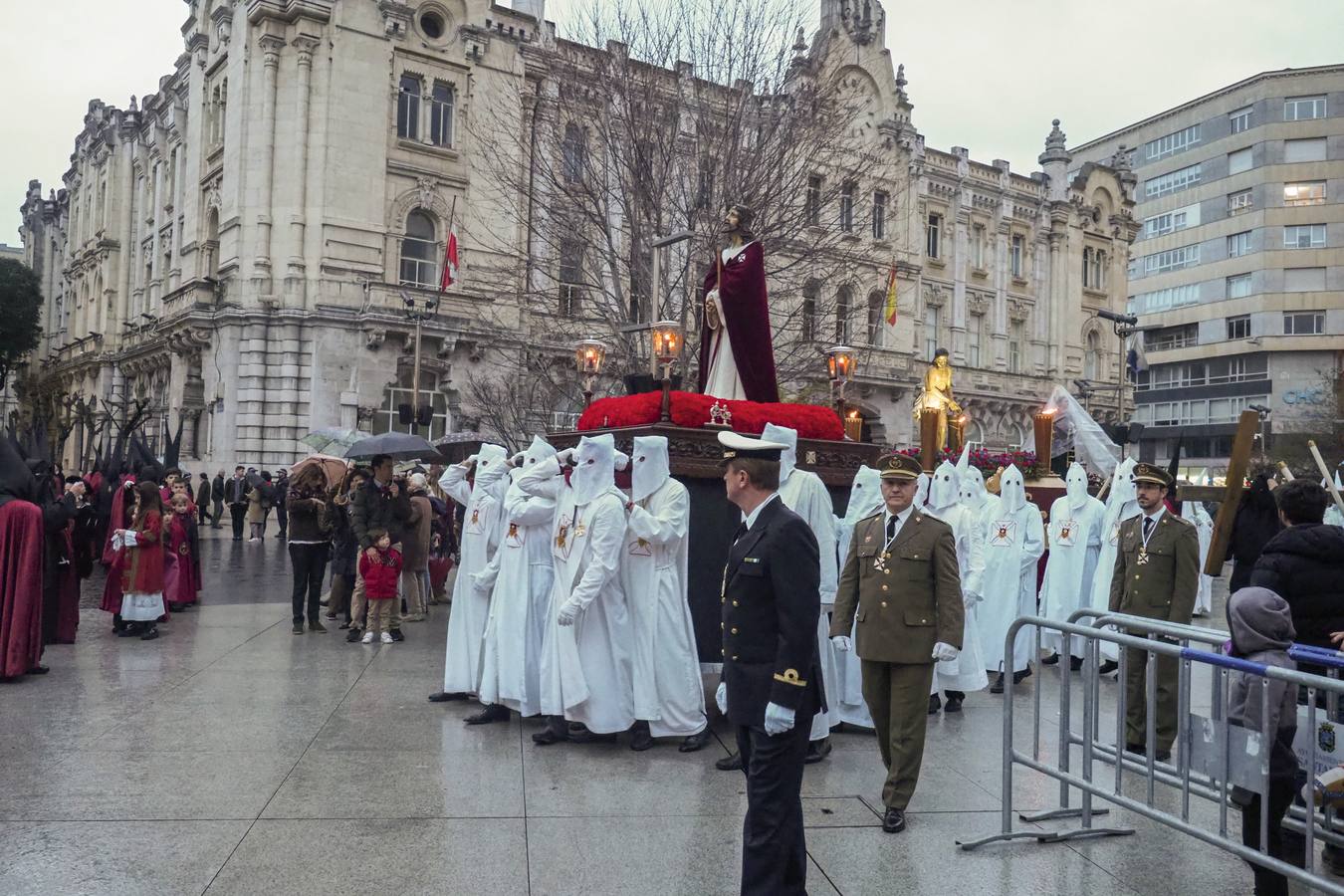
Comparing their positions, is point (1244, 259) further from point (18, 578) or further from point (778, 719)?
point (778, 719)

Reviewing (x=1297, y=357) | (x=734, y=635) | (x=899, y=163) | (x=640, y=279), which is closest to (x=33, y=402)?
(x=899, y=163)

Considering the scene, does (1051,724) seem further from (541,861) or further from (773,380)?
(541,861)

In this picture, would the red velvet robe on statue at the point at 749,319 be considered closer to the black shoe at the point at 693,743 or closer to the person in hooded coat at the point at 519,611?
the person in hooded coat at the point at 519,611

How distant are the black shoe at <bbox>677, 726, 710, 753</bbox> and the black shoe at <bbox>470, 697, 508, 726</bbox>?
62.4 inches

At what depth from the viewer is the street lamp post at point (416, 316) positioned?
28216 millimetres

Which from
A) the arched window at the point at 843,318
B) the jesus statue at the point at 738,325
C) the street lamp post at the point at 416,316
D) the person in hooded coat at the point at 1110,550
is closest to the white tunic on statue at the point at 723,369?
the jesus statue at the point at 738,325

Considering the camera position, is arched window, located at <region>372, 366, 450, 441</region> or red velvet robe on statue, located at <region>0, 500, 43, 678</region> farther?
arched window, located at <region>372, 366, 450, 441</region>

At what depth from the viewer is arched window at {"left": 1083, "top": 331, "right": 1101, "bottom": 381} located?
53.8 m

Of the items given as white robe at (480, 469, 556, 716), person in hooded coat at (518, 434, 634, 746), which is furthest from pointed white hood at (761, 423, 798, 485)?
white robe at (480, 469, 556, 716)

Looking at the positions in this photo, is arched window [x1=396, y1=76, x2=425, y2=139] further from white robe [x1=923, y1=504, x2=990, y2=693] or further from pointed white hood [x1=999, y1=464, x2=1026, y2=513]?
white robe [x1=923, y1=504, x2=990, y2=693]

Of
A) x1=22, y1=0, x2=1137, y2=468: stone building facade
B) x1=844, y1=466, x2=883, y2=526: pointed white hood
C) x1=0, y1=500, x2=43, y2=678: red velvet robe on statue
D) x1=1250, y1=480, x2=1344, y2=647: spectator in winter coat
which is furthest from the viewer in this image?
x1=22, y1=0, x2=1137, y2=468: stone building facade

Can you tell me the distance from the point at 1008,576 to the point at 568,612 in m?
5.65

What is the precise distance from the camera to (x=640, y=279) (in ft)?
58.6

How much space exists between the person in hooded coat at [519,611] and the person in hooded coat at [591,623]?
15.7 inches
